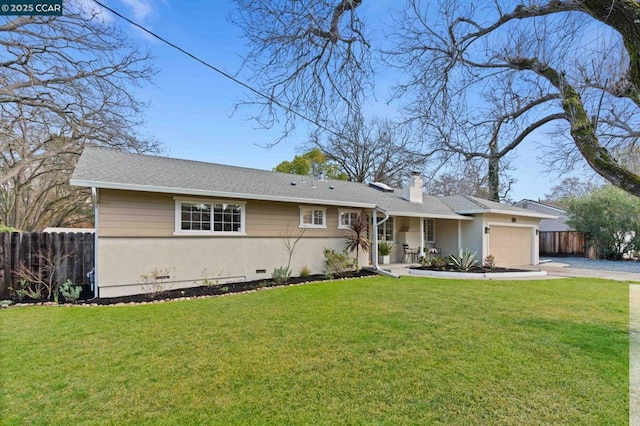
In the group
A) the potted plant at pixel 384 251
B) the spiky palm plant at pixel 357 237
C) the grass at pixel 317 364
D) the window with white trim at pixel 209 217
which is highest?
the window with white trim at pixel 209 217

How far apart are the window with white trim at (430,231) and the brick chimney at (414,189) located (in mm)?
1465

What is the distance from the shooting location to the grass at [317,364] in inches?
123

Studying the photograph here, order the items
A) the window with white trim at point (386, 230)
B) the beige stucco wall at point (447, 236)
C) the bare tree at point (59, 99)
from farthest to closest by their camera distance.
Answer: the beige stucco wall at point (447, 236) → the window with white trim at point (386, 230) → the bare tree at point (59, 99)

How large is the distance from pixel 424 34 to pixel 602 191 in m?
21.4

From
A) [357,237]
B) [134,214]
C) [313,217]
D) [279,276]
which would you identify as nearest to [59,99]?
[134,214]

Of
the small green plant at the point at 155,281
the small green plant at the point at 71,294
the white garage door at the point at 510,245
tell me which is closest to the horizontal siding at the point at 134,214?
the small green plant at the point at 155,281

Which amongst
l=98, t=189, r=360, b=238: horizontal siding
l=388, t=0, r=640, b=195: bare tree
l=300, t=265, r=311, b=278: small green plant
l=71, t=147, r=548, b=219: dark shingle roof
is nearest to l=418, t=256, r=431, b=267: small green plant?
l=71, t=147, r=548, b=219: dark shingle roof

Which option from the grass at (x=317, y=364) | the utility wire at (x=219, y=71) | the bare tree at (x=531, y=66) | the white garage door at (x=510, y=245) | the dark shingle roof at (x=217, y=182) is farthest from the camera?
the white garage door at (x=510, y=245)

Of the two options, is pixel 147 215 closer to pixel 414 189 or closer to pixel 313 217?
pixel 313 217

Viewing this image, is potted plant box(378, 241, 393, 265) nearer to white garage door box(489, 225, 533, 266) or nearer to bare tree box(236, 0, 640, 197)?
white garage door box(489, 225, 533, 266)

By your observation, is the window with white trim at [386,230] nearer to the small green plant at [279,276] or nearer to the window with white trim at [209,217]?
the small green plant at [279,276]

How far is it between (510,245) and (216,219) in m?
15.2

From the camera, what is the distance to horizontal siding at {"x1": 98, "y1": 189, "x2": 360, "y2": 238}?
8.28m

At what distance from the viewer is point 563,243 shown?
2328 centimetres
